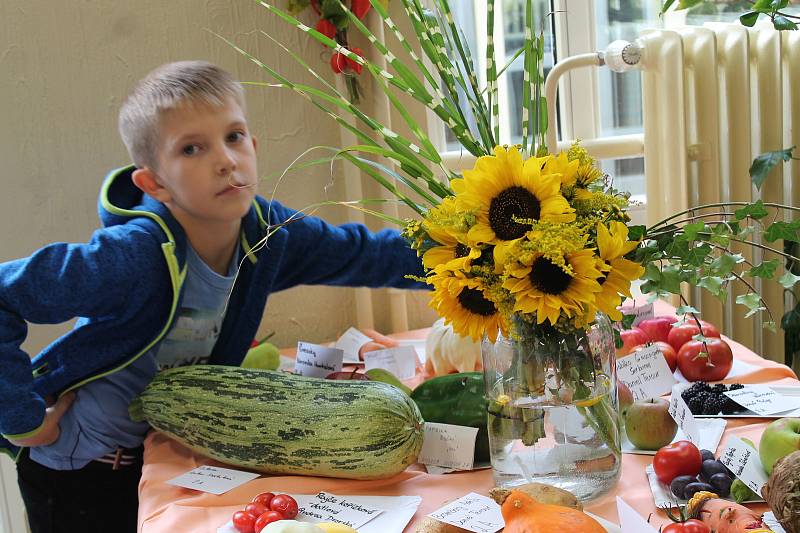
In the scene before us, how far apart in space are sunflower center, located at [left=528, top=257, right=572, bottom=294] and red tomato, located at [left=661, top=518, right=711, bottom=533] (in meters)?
0.22

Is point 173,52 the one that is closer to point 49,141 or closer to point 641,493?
point 49,141

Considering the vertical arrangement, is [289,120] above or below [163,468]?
above

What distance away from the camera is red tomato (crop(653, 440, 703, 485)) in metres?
0.86

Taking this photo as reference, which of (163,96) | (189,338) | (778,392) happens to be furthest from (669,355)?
(163,96)

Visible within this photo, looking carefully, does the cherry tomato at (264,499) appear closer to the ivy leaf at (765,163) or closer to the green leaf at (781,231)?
the green leaf at (781,231)

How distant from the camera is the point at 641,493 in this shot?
87cm

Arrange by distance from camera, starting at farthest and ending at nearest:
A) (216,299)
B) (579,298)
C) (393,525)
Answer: (216,299)
(393,525)
(579,298)

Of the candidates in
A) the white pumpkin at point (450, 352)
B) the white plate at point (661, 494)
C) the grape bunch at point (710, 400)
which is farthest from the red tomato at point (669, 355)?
the white plate at point (661, 494)

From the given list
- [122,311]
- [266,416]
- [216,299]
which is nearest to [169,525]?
[266,416]

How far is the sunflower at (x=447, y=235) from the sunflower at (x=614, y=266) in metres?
0.12

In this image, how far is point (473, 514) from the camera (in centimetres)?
83

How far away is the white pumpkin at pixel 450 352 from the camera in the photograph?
4.38 ft

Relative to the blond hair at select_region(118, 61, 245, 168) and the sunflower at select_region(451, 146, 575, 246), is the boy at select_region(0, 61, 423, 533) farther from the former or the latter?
the sunflower at select_region(451, 146, 575, 246)

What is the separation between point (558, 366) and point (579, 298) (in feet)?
0.35
